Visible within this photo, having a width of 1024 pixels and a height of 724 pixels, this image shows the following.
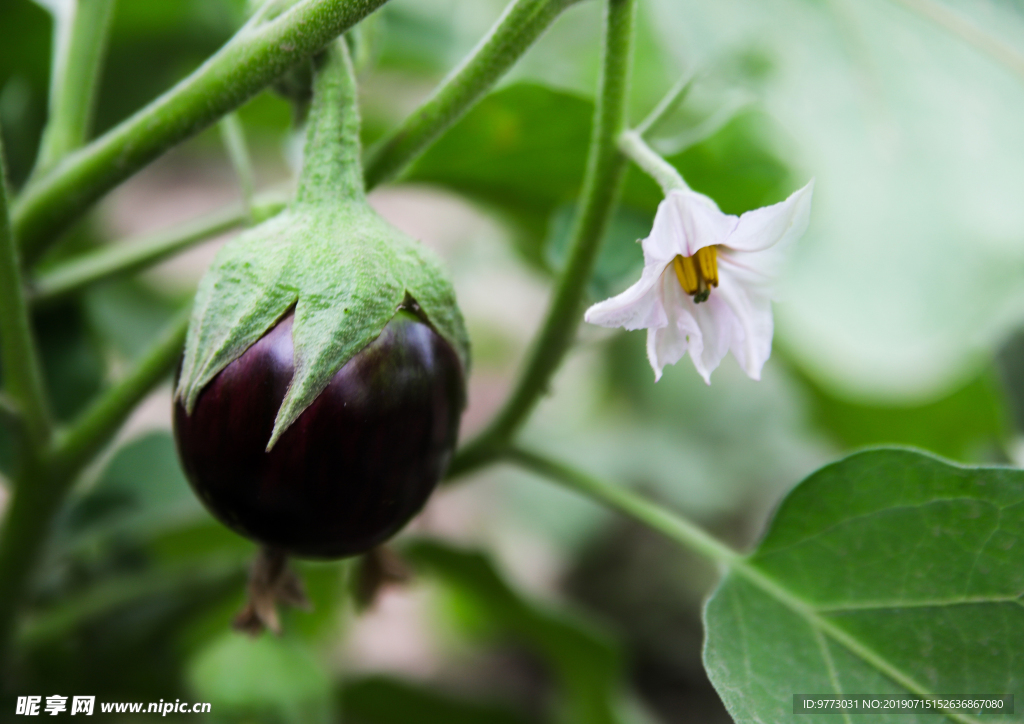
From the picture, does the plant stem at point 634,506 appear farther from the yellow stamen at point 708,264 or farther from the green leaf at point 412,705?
the green leaf at point 412,705

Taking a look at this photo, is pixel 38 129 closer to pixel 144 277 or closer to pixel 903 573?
pixel 144 277

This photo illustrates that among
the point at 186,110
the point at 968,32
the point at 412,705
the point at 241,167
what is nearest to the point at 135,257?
the point at 241,167

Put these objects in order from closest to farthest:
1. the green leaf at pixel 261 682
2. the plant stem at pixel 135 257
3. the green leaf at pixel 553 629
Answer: the plant stem at pixel 135 257, the green leaf at pixel 261 682, the green leaf at pixel 553 629

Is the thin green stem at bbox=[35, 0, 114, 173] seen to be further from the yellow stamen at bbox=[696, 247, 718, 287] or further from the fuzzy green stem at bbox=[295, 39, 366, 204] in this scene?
the yellow stamen at bbox=[696, 247, 718, 287]

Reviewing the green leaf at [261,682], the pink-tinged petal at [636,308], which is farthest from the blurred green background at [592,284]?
the pink-tinged petal at [636,308]

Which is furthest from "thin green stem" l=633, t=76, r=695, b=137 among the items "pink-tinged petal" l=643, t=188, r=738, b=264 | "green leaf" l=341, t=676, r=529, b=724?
"green leaf" l=341, t=676, r=529, b=724

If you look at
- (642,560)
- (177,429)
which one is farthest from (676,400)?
(177,429)

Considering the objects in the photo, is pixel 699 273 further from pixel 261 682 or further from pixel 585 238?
pixel 261 682
